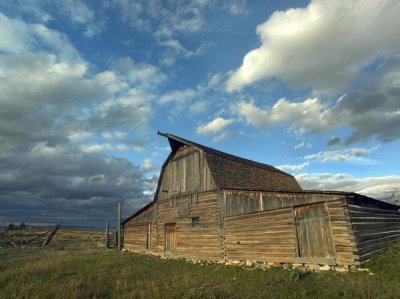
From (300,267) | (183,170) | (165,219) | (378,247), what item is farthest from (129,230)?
(378,247)

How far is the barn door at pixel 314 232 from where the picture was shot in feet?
44.6

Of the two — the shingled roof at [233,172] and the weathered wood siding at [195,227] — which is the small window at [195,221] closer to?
the weathered wood siding at [195,227]

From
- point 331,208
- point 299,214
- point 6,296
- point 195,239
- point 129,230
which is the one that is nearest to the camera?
point 6,296

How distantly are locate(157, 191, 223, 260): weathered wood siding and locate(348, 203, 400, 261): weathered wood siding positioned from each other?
835 centimetres

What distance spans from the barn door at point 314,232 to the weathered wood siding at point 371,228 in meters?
1.13

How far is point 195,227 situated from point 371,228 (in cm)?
1106

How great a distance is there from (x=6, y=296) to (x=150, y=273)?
6.60 meters

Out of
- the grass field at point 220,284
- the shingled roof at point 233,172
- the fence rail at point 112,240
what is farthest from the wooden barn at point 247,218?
the fence rail at point 112,240

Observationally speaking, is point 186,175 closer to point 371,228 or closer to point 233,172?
point 233,172

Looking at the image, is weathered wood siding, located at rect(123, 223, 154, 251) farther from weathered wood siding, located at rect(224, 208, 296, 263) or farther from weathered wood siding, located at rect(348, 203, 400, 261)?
weathered wood siding, located at rect(348, 203, 400, 261)

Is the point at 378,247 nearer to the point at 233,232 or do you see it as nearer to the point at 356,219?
the point at 356,219

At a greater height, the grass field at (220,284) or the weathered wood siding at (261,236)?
the weathered wood siding at (261,236)

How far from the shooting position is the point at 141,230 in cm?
2833

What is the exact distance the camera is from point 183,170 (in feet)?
78.2
